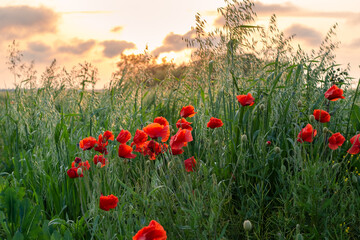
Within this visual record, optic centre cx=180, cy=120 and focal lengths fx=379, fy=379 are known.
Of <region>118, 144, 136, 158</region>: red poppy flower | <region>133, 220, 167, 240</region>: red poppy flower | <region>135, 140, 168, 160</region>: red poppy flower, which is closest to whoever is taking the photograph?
<region>133, 220, 167, 240</region>: red poppy flower

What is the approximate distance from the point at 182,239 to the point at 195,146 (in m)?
1.22

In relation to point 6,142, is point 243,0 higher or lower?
higher

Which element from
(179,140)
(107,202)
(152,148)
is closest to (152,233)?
(107,202)

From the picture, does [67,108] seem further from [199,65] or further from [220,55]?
[220,55]

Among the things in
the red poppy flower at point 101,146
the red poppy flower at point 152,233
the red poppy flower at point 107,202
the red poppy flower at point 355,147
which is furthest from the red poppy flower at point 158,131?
the red poppy flower at point 355,147

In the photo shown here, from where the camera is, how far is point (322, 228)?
6.23 ft

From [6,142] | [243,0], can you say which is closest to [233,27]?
[243,0]

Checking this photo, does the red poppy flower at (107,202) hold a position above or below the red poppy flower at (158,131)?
below

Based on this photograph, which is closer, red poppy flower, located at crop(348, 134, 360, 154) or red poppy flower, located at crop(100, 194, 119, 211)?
red poppy flower, located at crop(100, 194, 119, 211)

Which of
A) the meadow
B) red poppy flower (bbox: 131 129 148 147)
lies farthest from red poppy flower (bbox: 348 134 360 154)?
red poppy flower (bbox: 131 129 148 147)

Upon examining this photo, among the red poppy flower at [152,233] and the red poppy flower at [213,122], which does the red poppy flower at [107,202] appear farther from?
the red poppy flower at [213,122]

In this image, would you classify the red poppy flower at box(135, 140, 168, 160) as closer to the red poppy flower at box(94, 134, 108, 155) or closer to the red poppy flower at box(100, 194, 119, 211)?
the red poppy flower at box(94, 134, 108, 155)

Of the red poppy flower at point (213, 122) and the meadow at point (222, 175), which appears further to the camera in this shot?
the red poppy flower at point (213, 122)

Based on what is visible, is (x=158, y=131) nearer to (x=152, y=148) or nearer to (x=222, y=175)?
(x=152, y=148)
